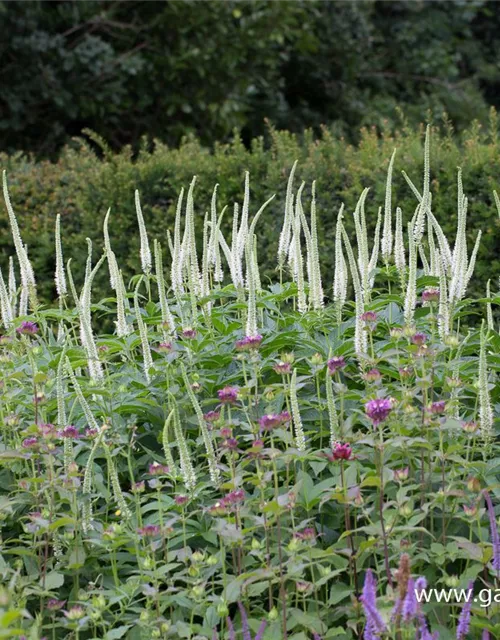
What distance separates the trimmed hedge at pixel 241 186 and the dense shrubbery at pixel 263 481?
198 cm

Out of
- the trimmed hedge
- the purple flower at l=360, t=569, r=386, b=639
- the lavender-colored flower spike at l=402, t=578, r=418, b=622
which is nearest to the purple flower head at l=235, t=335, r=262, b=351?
the purple flower at l=360, t=569, r=386, b=639

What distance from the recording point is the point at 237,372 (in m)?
3.77

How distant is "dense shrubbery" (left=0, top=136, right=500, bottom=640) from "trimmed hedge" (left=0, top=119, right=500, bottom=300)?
78.0 inches

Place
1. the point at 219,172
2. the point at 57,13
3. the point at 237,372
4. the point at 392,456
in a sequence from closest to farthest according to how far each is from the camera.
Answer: the point at 392,456 < the point at 237,372 < the point at 219,172 < the point at 57,13

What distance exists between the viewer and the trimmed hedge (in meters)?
5.94

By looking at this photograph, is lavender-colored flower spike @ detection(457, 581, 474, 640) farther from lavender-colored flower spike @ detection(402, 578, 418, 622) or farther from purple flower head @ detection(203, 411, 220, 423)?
purple flower head @ detection(203, 411, 220, 423)

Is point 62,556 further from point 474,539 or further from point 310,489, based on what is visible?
point 474,539

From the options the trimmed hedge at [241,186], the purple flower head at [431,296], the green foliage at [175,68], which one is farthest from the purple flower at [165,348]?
the green foliage at [175,68]

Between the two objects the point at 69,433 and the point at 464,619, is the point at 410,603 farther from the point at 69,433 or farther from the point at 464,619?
the point at 69,433

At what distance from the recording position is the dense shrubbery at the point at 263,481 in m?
2.88

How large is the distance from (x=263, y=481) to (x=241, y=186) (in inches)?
166

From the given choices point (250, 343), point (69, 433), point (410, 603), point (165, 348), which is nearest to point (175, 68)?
point (165, 348)

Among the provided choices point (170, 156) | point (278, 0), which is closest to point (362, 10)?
point (278, 0)

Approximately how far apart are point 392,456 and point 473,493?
27 centimetres
